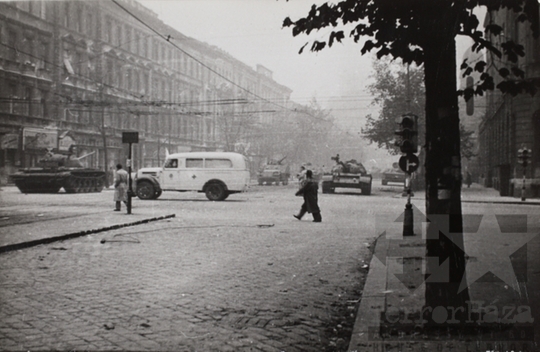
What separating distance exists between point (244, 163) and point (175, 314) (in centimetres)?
1951

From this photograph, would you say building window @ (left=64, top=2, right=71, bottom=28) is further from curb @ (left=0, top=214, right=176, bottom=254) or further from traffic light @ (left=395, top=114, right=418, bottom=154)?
traffic light @ (left=395, top=114, right=418, bottom=154)

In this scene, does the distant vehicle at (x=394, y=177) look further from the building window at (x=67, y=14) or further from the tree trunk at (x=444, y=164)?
the tree trunk at (x=444, y=164)

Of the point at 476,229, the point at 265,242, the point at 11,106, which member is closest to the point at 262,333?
the point at 265,242

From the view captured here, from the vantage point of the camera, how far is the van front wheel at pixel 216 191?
952 inches

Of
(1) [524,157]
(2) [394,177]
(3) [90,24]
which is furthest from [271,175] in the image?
(1) [524,157]

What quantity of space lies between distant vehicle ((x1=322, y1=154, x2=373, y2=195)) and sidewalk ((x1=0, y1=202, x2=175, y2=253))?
16537 mm

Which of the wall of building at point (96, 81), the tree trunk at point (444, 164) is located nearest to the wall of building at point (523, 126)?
the wall of building at point (96, 81)

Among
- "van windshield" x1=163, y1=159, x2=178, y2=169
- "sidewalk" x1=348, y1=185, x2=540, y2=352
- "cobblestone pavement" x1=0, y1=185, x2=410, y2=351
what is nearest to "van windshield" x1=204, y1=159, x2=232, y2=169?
"van windshield" x1=163, y1=159, x2=178, y2=169

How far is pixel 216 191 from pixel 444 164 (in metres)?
20.0

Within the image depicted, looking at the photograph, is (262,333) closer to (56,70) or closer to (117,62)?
(56,70)

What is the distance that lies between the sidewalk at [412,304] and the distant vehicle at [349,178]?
20.7 meters

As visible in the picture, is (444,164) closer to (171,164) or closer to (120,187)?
(120,187)

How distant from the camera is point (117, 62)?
40969 millimetres

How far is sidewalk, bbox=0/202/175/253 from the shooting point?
9616 mm
